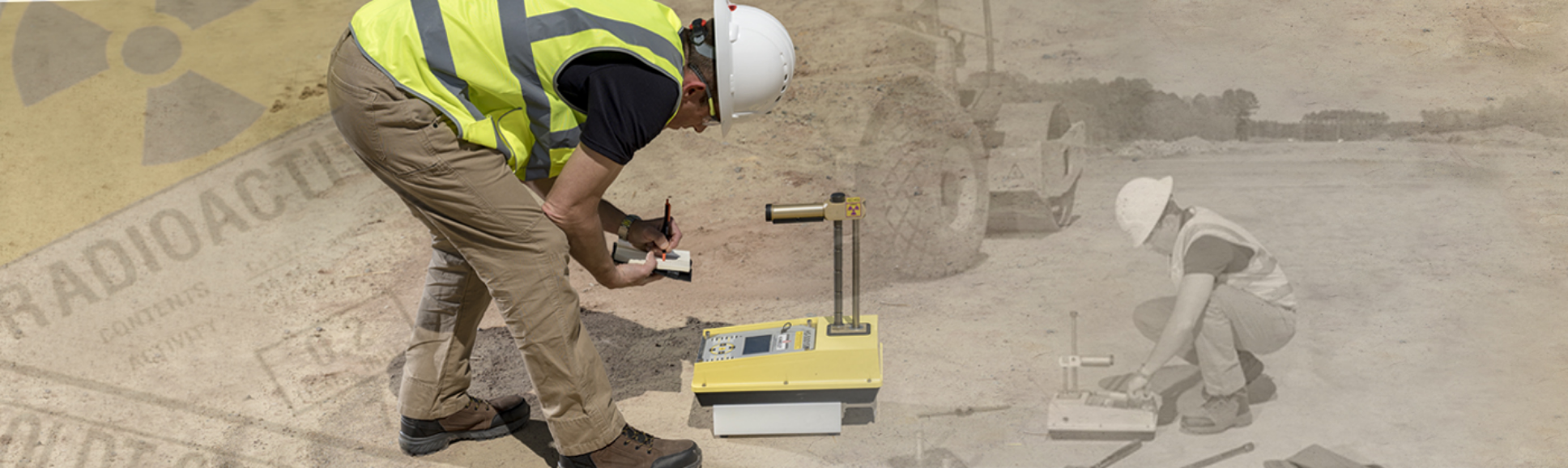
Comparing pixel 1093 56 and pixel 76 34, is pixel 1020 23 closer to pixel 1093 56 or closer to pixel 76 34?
pixel 1093 56

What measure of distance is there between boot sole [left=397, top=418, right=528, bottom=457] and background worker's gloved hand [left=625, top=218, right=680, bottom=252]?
2.82 feet

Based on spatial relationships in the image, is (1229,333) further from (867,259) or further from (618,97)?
(618,97)

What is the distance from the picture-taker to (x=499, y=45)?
273 centimetres

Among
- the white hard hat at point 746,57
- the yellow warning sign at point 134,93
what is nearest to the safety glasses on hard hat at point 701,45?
the white hard hat at point 746,57

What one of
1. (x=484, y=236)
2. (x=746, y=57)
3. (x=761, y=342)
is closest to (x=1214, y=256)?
(x=761, y=342)

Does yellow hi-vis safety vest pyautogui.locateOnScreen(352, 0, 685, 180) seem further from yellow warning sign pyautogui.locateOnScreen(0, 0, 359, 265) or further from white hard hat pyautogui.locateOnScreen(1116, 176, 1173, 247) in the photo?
yellow warning sign pyautogui.locateOnScreen(0, 0, 359, 265)

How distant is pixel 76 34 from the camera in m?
7.64

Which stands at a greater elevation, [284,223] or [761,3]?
[761,3]

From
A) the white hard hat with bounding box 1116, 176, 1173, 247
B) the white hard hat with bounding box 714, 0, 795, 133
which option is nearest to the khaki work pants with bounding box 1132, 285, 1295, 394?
the white hard hat with bounding box 1116, 176, 1173, 247

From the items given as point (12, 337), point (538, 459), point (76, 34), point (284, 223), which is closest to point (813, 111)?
point (284, 223)

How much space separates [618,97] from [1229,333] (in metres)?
2.29

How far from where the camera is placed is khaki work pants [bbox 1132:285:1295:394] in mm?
3639

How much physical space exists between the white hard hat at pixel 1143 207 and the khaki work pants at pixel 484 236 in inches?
74.1

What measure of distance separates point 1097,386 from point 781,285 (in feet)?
4.96
